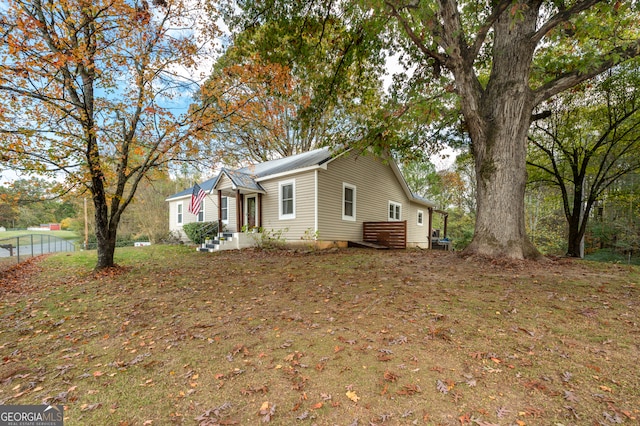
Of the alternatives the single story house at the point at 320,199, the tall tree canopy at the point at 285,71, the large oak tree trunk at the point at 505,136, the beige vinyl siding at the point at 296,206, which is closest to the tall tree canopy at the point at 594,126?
the large oak tree trunk at the point at 505,136

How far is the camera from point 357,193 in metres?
14.1

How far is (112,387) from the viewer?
2.81 metres

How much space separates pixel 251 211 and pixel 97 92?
7897 mm

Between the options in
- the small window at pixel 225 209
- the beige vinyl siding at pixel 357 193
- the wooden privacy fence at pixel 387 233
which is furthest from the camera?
the small window at pixel 225 209

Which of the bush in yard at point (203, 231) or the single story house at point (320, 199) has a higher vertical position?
the single story house at point (320, 199)

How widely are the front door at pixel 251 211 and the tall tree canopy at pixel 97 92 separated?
5911 mm

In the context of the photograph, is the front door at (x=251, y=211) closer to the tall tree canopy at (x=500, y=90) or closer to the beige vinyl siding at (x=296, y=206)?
the beige vinyl siding at (x=296, y=206)

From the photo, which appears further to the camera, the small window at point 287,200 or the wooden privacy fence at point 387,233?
the wooden privacy fence at point 387,233

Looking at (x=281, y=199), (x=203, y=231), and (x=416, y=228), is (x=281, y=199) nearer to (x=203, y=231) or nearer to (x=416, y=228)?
(x=203, y=231)

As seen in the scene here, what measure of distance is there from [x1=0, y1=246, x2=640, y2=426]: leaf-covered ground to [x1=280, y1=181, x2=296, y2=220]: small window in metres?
6.86

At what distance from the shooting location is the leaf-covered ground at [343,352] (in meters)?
2.30

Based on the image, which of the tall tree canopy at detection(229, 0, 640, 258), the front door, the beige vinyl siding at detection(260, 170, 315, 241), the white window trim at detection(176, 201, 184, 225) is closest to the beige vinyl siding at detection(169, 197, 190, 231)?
the white window trim at detection(176, 201, 184, 225)

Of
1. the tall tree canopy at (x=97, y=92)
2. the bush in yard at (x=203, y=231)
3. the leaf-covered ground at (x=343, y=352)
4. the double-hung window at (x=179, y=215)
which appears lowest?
the leaf-covered ground at (x=343, y=352)

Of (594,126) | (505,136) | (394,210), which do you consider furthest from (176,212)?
(594,126)
